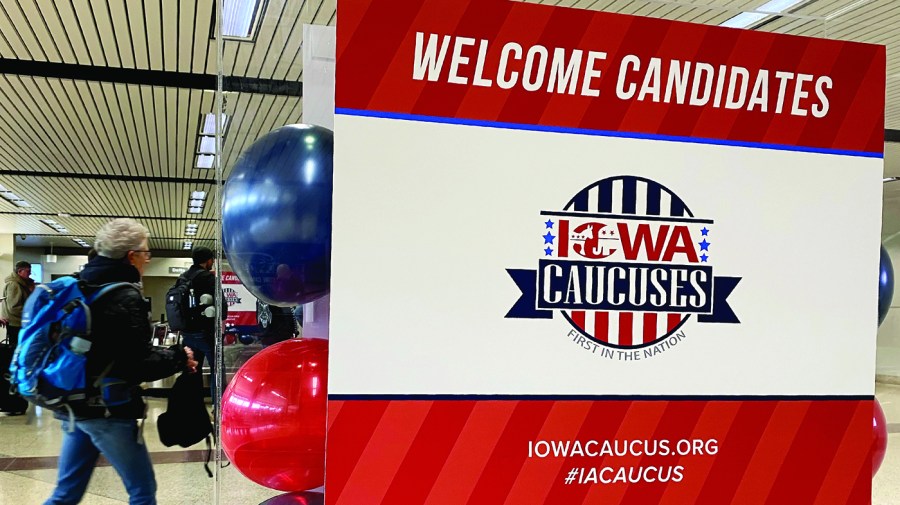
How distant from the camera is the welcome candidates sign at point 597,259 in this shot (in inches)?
54.8

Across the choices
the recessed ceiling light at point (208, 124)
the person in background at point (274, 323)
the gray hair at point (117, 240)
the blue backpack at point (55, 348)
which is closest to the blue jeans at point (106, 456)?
the blue backpack at point (55, 348)

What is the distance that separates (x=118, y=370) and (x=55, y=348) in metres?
0.20

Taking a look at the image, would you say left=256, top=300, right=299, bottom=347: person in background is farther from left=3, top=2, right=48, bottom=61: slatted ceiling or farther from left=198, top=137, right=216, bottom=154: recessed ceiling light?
left=198, top=137, right=216, bottom=154: recessed ceiling light

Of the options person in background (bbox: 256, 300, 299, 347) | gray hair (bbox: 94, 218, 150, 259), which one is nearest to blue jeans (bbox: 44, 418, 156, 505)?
gray hair (bbox: 94, 218, 150, 259)

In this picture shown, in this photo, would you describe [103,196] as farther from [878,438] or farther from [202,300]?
[878,438]

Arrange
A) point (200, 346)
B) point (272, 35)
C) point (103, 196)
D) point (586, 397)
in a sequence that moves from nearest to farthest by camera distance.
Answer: point (586, 397) < point (272, 35) < point (200, 346) < point (103, 196)

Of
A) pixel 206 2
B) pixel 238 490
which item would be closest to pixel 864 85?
pixel 238 490

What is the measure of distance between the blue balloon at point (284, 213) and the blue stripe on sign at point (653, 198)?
2.31 feet

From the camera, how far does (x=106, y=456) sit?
7.77 ft

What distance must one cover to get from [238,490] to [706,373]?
43.9 inches

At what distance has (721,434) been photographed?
5.06 ft

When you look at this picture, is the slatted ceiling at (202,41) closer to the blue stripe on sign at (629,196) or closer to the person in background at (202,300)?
the person in background at (202,300)

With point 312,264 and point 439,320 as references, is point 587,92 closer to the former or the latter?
point 439,320

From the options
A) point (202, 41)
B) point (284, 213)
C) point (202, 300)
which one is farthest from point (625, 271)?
point (202, 41)
